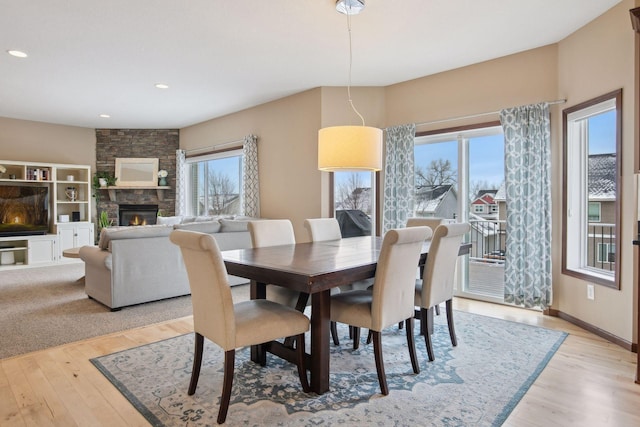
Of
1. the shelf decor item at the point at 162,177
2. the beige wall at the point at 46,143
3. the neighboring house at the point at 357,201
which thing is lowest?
the neighboring house at the point at 357,201

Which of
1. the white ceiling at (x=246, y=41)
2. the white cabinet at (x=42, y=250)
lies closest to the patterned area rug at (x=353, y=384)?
the white ceiling at (x=246, y=41)

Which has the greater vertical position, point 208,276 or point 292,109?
point 292,109

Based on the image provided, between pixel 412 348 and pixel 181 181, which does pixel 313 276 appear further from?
pixel 181 181

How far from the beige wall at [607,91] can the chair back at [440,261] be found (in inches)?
51.5

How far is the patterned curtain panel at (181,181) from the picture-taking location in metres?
7.71

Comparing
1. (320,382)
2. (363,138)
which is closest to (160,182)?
(363,138)

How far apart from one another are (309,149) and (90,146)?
5226 mm

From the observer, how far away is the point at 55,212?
7.07 meters

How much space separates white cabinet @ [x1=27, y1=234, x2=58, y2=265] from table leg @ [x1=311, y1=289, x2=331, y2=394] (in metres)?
6.56

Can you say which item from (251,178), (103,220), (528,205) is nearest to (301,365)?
(528,205)

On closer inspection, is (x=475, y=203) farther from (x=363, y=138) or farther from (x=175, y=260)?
(x=175, y=260)

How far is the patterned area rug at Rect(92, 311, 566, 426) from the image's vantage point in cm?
199

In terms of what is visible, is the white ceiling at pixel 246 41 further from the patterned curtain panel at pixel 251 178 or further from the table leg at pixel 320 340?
the table leg at pixel 320 340

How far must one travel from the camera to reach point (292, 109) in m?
5.48
